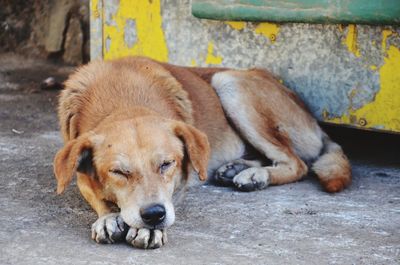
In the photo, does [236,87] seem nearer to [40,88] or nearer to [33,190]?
[33,190]

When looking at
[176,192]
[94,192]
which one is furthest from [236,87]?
[94,192]

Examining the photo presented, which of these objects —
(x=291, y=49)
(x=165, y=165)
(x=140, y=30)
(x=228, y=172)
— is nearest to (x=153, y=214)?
(x=165, y=165)

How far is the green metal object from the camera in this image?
568 cm

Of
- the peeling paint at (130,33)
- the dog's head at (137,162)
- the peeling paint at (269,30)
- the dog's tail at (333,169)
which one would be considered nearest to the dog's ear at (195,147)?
the dog's head at (137,162)

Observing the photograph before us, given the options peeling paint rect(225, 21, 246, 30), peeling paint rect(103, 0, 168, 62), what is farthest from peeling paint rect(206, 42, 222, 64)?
peeling paint rect(103, 0, 168, 62)

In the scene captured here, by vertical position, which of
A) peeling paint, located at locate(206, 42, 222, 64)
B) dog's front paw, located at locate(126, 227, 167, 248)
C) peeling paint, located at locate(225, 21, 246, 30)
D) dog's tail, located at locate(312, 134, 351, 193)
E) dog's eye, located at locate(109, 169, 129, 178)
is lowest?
dog's tail, located at locate(312, 134, 351, 193)

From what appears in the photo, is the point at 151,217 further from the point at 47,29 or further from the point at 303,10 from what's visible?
the point at 47,29

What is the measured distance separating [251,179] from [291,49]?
4.28 feet

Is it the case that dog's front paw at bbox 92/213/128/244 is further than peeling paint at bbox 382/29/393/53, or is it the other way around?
peeling paint at bbox 382/29/393/53

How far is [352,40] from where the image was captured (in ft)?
19.7

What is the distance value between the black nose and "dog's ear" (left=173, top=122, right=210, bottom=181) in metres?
0.51

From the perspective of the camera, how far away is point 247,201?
5.23m

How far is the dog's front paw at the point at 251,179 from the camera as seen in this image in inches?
216

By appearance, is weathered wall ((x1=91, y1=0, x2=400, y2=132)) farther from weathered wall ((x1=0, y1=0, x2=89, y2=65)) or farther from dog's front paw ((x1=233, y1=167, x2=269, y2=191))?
weathered wall ((x1=0, y1=0, x2=89, y2=65))
